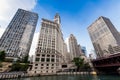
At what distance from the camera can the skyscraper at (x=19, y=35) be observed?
9319 centimetres

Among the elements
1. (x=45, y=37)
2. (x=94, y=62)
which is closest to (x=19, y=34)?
(x=45, y=37)

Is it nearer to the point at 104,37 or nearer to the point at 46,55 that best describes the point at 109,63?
the point at 46,55

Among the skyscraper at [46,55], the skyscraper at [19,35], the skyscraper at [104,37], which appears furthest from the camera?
the skyscraper at [104,37]

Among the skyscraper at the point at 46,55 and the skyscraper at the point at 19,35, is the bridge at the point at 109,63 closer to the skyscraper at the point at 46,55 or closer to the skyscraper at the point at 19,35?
the skyscraper at the point at 46,55

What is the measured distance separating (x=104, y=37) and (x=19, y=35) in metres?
140

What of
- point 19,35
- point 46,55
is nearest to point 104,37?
point 46,55

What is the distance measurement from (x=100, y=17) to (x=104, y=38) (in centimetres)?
4732

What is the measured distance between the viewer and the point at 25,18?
126 meters

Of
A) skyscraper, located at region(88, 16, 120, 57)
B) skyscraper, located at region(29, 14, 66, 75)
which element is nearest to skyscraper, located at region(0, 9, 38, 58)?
skyscraper, located at region(29, 14, 66, 75)

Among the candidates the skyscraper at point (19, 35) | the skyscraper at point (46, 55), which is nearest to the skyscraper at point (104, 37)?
the skyscraper at point (46, 55)

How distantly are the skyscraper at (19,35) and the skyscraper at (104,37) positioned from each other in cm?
11501

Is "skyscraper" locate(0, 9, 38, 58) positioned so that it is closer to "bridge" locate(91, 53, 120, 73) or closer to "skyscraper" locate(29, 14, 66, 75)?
"skyscraper" locate(29, 14, 66, 75)

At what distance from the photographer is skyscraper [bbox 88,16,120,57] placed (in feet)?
390

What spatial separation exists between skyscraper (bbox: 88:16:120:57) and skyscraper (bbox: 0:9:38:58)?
11501 centimetres
